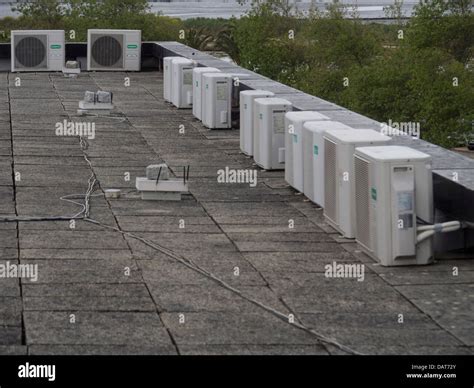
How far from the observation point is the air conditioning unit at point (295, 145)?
16.1m

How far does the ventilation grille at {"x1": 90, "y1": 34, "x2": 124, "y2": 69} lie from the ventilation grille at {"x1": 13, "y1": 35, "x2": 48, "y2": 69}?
1220 millimetres

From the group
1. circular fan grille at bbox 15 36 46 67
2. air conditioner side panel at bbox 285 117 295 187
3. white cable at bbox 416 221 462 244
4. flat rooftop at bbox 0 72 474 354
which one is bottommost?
flat rooftop at bbox 0 72 474 354

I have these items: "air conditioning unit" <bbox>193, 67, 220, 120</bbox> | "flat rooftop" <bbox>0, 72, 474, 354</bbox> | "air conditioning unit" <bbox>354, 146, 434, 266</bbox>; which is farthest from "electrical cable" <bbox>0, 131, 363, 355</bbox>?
"air conditioning unit" <bbox>193, 67, 220, 120</bbox>

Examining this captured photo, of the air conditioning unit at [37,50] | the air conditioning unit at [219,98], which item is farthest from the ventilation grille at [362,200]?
the air conditioning unit at [37,50]

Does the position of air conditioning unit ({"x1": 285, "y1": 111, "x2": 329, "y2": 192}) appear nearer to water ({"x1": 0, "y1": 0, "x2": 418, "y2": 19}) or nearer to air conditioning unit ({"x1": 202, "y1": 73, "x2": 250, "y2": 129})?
air conditioning unit ({"x1": 202, "y1": 73, "x2": 250, "y2": 129})

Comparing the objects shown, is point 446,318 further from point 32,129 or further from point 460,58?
point 460,58

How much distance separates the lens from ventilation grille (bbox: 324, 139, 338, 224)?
14.1 m

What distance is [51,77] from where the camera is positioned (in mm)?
32875

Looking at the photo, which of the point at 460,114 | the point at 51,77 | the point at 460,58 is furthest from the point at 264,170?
the point at 460,58

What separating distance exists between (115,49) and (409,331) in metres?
24.6

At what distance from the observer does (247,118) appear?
63.5 feet

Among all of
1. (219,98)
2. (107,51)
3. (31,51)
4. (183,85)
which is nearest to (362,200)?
(219,98)

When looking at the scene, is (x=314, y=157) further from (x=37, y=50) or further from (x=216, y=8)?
(x=216, y=8)

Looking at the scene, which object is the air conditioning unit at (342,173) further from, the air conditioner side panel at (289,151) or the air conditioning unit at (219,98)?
the air conditioning unit at (219,98)
